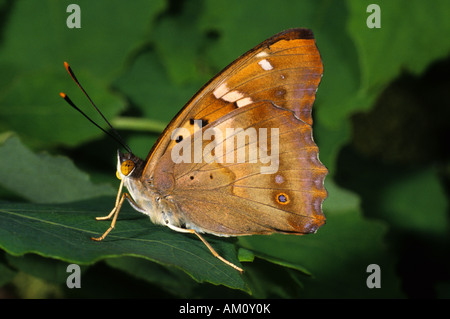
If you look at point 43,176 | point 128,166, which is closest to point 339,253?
point 128,166

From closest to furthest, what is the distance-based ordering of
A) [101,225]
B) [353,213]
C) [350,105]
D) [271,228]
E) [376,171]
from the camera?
[101,225] → [271,228] → [353,213] → [350,105] → [376,171]

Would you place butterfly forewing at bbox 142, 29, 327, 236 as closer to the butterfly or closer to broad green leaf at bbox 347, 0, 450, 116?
the butterfly

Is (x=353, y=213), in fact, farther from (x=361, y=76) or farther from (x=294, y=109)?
(x=294, y=109)

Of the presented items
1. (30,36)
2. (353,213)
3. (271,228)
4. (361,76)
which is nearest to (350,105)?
(361,76)

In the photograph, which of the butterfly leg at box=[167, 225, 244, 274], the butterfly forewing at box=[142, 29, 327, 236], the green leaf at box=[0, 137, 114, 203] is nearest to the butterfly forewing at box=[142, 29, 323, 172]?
the butterfly forewing at box=[142, 29, 327, 236]

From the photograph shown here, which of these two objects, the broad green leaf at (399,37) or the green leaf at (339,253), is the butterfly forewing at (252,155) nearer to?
the green leaf at (339,253)

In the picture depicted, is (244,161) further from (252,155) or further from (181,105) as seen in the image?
(181,105)
